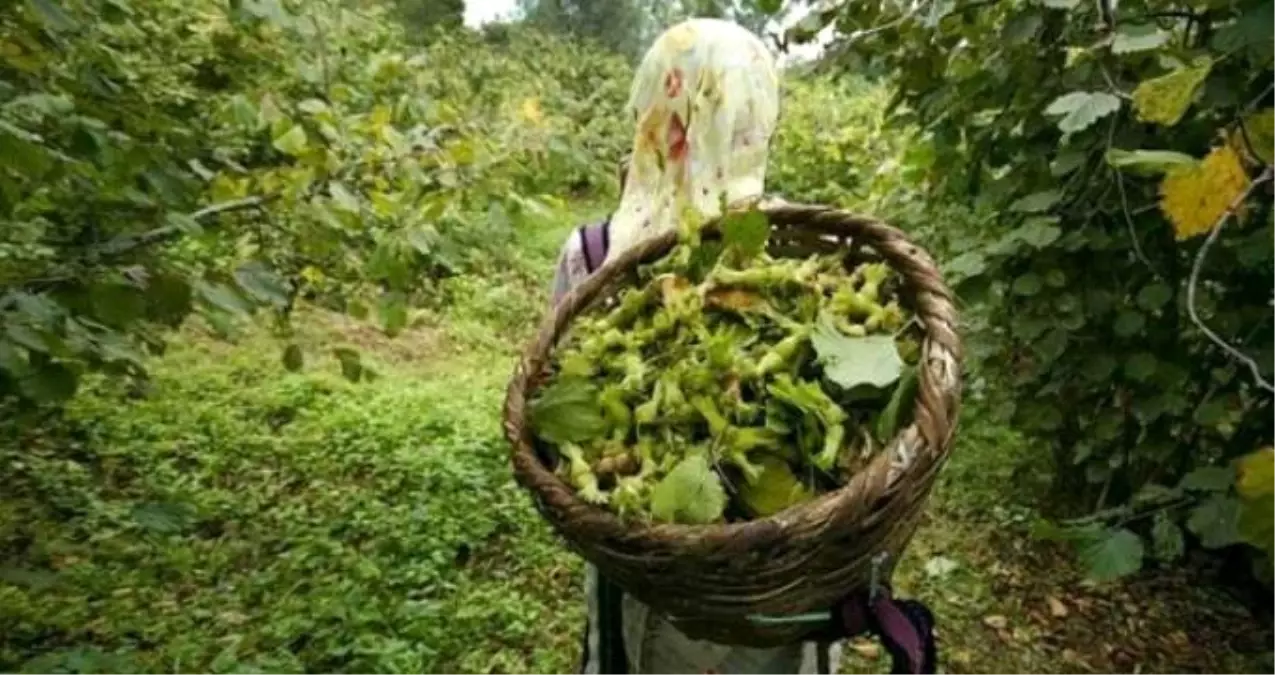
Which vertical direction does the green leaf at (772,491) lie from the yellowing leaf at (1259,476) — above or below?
below

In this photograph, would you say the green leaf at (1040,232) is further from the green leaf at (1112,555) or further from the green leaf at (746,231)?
the green leaf at (746,231)

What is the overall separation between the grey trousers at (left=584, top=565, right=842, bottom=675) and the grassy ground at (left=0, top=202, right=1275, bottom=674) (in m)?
0.74

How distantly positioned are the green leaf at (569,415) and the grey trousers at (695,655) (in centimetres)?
39

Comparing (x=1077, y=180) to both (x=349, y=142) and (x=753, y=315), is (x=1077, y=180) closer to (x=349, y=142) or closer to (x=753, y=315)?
(x=753, y=315)

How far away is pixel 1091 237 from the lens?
7.46ft

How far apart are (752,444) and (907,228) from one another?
2397 millimetres

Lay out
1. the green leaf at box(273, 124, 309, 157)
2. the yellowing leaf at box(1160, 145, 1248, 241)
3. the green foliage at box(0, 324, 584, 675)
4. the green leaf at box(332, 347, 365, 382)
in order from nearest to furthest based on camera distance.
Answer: the yellowing leaf at box(1160, 145, 1248, 241) → the green leaf at box(273, 124, 309, 157) → the green leaf at box(332, 347, 365, 382) → the green foliage at box(0, 324, 584, 675)

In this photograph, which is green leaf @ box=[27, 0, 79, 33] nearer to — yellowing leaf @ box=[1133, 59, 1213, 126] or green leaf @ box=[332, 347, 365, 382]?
green leaf @ box=[332, 347, 365, 382]

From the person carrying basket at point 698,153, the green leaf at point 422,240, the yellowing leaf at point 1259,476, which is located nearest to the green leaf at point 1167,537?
the person carrying basket at point 698,153

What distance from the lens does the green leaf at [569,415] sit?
1156 millimetres

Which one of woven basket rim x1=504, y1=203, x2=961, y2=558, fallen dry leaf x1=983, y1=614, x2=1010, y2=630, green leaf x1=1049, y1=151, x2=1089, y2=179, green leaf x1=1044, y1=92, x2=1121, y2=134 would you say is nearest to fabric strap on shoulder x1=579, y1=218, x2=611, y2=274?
woven basket rim x1=504, y1=203, x2=961, y2=558

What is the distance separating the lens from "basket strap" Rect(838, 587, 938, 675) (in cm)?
118

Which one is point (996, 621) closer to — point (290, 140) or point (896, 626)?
point (896, 626)

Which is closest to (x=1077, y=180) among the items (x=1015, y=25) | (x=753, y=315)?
(x=1015, y=25)
